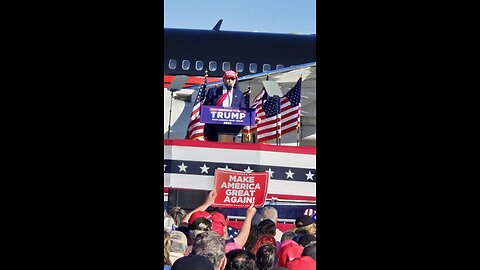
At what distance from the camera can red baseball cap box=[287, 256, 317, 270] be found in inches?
227

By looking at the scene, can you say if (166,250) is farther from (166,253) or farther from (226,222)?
(226,222)

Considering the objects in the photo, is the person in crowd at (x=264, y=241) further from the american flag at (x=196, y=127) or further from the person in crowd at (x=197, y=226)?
the american flag at (x=196, y=127)

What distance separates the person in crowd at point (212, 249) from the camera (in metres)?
5.41

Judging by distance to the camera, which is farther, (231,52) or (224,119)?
(231,52)

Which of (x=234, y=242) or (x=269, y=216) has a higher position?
(x=269, y=216)

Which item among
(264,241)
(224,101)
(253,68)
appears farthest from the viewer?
(253,68)

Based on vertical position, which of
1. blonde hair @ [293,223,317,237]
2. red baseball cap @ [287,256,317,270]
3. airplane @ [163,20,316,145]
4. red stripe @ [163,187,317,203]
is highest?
airplane @ [163,20,316,145]

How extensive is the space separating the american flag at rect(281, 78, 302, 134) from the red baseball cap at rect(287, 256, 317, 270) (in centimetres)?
261

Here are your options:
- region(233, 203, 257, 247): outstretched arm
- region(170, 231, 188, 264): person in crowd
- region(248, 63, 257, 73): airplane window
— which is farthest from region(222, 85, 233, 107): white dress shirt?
region(248, 63, 257, 73): airplane window

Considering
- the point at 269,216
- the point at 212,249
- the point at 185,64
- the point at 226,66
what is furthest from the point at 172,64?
the point at 212,249

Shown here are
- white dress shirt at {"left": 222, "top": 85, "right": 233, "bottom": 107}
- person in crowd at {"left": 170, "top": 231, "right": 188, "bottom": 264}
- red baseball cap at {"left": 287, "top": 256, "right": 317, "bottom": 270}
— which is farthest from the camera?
white dress shirt at {"left": 222, "top": 85, "right": 233, "bottom": 107}

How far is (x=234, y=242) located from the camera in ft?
21.0

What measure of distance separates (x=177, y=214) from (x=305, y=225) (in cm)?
104

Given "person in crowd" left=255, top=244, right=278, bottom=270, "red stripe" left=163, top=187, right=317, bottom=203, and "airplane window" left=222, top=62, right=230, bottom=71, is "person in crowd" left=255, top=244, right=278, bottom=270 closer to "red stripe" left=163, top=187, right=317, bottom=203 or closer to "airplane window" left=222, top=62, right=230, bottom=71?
"red stripe" left=163, top=187, right=317, bottom=203
